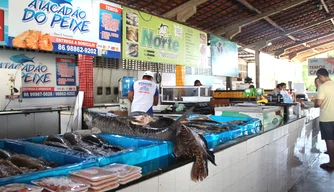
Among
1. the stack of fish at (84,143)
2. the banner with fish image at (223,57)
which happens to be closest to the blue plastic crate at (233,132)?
the stack of fish at (84,143)

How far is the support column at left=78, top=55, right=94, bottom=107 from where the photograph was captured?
5.77 meters

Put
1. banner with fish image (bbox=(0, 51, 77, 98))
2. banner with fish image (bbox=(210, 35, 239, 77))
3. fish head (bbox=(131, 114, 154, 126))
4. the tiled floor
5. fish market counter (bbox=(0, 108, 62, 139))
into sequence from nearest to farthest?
fish head (bbox=(131, 114, 154, 126)), the tiled floor, fish market counter (bbox=(0, 108, 62, 139)), banner with fish image (bbox=(0, 51, 77, 98)), banner with fish image (bbox=(210, 35, 239, 77))

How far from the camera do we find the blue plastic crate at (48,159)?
128 cm

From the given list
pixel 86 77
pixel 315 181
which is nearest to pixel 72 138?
pixel 315 181

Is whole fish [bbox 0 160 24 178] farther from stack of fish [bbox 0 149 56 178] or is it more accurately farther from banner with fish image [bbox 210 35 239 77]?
banner with fish image [bbox 210 35 239 77]

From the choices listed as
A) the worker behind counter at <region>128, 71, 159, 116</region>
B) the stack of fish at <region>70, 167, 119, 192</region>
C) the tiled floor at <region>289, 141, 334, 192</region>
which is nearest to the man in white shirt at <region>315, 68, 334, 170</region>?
the tiled floor at <region>289, 141, 334, 192</region>

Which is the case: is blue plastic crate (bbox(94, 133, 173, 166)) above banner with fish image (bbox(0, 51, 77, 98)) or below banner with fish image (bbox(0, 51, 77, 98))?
below

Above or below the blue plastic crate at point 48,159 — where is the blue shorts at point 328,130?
below

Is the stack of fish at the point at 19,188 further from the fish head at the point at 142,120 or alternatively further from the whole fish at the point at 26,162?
the fish head at the point at 142,120

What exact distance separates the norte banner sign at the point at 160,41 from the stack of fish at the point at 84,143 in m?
4.30

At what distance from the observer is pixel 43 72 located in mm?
6113

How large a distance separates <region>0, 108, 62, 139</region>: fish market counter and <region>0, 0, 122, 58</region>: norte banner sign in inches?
45.6

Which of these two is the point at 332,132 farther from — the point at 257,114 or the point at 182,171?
the point at 182,171

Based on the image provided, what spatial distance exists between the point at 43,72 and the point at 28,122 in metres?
1.51
